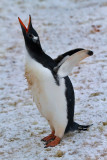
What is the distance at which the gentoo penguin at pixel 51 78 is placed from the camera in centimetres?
281

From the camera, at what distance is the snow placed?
9.75 feet

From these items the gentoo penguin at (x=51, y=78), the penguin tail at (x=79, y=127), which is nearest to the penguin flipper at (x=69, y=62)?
the gentoo penguin at (x=51, y=78)

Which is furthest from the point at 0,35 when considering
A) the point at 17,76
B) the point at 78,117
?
the point at 78,117

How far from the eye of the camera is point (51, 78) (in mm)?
2828

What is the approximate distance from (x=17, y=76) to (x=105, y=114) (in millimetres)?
2164

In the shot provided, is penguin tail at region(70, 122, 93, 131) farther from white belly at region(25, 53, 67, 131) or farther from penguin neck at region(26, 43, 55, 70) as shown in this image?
penguin neck at region(26, 43, 55, 70)

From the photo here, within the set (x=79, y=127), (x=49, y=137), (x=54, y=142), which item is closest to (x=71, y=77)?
(x=79, y=127)

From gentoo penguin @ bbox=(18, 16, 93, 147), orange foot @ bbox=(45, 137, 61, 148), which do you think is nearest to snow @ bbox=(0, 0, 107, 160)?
orange foot @ bbox=(45, 137, 61, 148)

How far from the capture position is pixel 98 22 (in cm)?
697

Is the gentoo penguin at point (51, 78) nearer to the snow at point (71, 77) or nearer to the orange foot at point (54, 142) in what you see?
the orange foot at point (54, 142)

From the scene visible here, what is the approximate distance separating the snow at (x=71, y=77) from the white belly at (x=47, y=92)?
11.9 inches

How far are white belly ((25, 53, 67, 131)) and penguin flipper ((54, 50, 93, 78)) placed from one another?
8 centimetres

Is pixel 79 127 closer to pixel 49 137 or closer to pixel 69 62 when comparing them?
pixel 49 137

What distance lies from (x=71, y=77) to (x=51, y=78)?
2.27m
